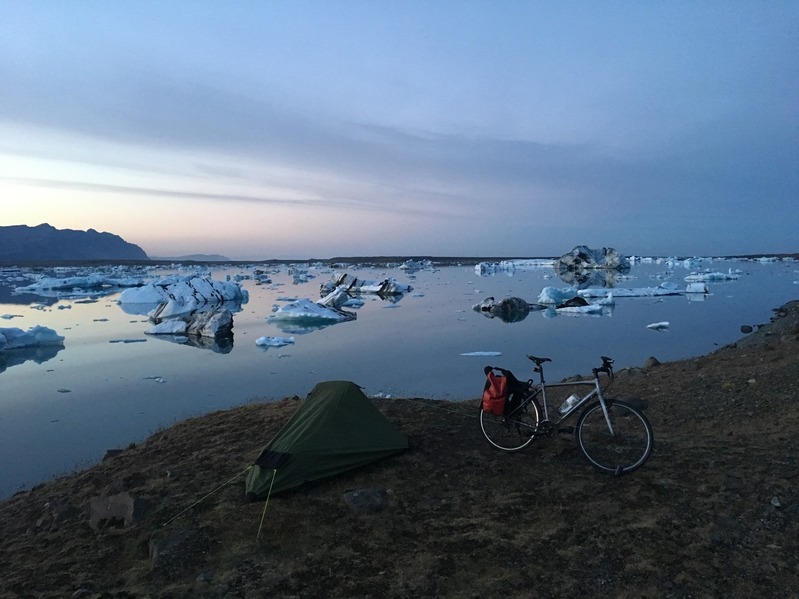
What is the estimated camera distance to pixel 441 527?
519 cm

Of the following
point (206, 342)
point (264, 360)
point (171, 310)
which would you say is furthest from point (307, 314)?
point (264, 360)

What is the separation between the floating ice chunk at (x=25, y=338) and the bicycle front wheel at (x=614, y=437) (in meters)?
24.4

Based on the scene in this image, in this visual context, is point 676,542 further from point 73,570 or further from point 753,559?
point 73,570

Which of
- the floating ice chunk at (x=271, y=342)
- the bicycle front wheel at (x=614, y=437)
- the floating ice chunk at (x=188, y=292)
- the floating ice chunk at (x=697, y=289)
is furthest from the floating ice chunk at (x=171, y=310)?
the floating ice chunk at (x=697, y=289)

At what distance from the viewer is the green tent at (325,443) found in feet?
20.0

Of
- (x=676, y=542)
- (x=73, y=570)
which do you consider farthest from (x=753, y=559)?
(x=73, y=570)

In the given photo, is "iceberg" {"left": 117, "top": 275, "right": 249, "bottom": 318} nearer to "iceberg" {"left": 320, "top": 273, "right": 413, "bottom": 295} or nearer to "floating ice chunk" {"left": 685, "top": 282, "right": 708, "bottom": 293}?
"iceberg" {"left": 320, "top": 273, "right": 413, "bottom": 295}

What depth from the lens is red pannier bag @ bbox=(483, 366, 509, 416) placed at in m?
6.97

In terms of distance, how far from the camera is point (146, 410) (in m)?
13.4

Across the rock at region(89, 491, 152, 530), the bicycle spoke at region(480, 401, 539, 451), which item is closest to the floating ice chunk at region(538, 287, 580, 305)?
the bicycle spoke at region(480, 401, 539, 451)

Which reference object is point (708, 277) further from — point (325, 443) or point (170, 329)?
point (325, 443)

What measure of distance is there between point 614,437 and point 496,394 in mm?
1548

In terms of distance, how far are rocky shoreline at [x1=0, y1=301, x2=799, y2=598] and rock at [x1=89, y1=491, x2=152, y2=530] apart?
0.05 ft

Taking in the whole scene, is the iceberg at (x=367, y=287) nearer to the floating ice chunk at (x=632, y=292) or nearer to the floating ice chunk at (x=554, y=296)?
the floating ice chunk at (x=554, y=296)
